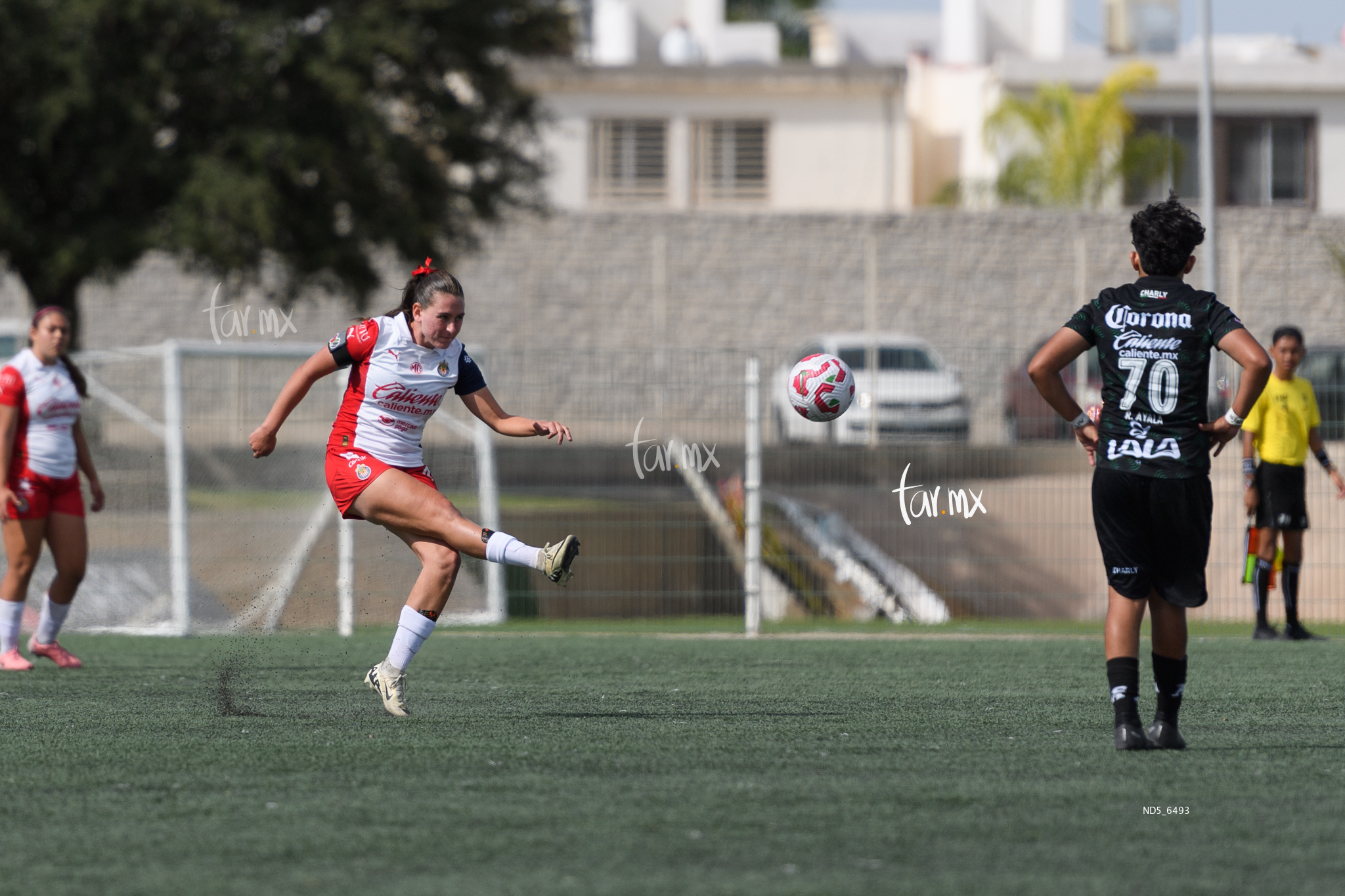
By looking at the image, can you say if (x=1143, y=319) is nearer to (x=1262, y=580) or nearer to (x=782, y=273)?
(x=1262, y=580)

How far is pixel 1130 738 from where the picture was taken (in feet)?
19.3

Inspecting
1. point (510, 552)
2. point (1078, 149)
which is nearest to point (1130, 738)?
point (510, 552)

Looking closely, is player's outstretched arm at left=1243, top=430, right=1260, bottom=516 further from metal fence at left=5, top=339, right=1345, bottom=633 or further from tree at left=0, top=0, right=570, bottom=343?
tree at left=0, top=0, right=570, bottom=343

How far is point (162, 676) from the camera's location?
29.0 feet

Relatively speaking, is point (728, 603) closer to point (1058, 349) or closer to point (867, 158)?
point (1058, 349)

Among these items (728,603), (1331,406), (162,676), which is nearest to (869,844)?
(162,676)

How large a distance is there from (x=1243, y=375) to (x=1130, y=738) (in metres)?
1.34

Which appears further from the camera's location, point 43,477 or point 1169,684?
point 43,477

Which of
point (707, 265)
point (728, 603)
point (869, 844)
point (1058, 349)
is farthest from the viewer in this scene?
point (707, 265)

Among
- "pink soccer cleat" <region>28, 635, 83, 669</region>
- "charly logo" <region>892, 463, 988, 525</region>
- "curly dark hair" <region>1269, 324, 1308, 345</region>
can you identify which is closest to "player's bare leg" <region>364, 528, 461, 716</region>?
"pink soccer cleat" <region>28, 635, 83, 669</region>

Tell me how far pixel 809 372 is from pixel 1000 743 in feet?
9.98

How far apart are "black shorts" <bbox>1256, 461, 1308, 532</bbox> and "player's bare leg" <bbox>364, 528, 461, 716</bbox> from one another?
679 centimetres

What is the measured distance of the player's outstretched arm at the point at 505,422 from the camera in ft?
22.9

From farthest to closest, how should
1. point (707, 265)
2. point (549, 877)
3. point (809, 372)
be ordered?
point (707, 265) < point (809, 372) < point (549, 877)
